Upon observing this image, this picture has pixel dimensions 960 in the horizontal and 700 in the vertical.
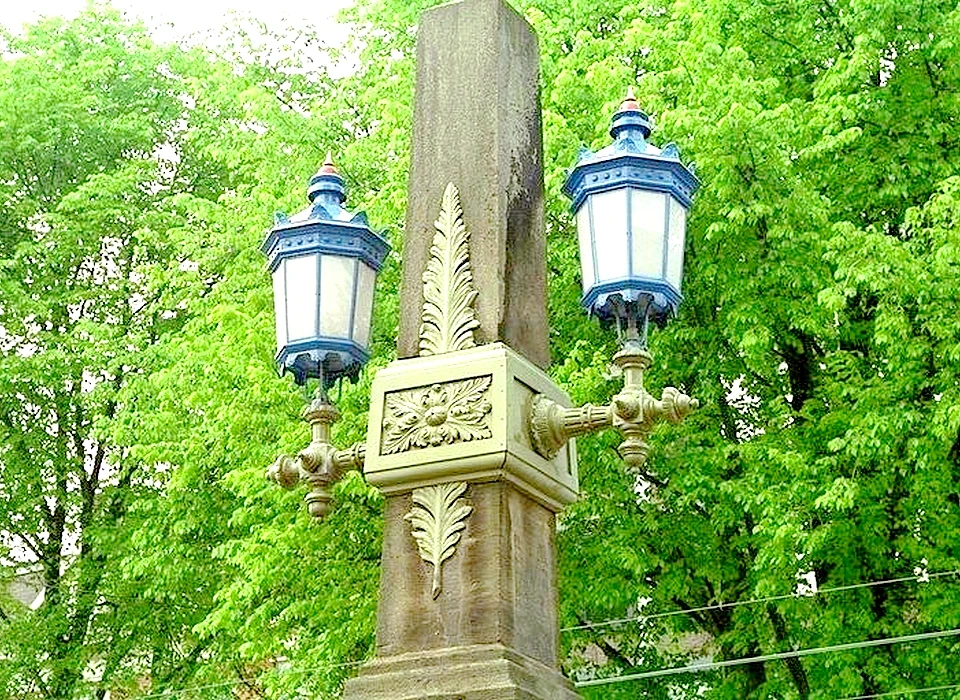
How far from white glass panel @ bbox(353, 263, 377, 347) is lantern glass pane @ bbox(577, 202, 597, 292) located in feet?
2.89

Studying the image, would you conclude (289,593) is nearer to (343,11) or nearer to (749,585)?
(749,585)

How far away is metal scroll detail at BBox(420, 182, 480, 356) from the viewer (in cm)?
530

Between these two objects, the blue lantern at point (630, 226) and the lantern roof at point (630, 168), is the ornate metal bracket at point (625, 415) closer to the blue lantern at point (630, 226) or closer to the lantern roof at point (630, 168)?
the blue lantern at point (630, 226)

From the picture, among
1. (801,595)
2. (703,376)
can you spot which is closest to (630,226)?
(801,595)

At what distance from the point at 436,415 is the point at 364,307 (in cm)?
83

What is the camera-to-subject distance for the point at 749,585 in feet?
41.0

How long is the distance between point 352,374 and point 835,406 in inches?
288

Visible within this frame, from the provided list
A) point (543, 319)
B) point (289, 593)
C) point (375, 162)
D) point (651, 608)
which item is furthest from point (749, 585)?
point (543, 319)

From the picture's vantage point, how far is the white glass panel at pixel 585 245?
17.2 feet

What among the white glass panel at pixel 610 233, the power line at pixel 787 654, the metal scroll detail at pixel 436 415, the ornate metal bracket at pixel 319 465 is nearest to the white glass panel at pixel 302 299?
the ornate metal bracket at pixel 319 465

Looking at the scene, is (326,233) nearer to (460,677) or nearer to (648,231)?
(648,231)

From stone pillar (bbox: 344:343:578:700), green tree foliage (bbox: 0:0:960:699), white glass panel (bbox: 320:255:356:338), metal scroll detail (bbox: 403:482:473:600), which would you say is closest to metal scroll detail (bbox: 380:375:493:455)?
stone pillar (bbox: 344:343:578:700)

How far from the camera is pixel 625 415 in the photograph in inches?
196

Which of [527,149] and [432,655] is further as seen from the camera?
[527,149]
